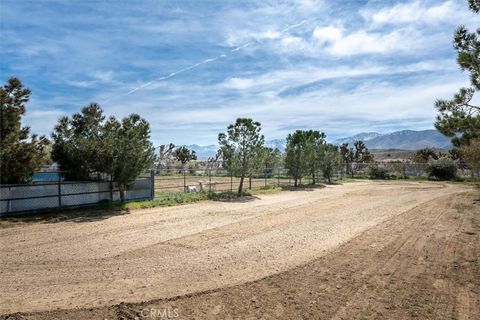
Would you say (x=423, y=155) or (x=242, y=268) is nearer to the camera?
(x=242, y=268)

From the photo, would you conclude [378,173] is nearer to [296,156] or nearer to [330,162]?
[330,162]

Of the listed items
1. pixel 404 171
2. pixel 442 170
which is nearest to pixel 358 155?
pixel 404 171

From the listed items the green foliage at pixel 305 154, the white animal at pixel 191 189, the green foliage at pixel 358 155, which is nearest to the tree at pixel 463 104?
the white animal at pixel 191 189

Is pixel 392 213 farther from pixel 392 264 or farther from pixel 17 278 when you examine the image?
pixel 17 278

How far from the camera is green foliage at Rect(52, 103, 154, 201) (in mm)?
15281

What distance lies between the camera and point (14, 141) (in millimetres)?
13125

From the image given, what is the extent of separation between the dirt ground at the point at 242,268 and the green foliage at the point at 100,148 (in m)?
3.25

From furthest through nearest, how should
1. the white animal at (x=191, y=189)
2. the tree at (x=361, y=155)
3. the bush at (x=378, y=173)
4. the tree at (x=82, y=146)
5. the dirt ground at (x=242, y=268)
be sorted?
the tree at (x=361, y=155) < the bush at (x=378, y=173) < the white animal at (x=191, y=189) < the tree at (x=82, y=146) < the dirt ground at (x=242, y=268)

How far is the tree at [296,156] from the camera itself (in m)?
29.5

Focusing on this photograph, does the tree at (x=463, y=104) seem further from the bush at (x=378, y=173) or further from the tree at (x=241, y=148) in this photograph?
the bush at (x=378, y=173)

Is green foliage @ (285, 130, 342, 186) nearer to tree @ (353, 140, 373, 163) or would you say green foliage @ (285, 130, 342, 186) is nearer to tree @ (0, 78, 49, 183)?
tree @ (0, 78, 49, 183)

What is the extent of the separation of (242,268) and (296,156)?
74.8ft

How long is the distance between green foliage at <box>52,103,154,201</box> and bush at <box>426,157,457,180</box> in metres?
32.7

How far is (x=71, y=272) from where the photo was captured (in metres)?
6.86
